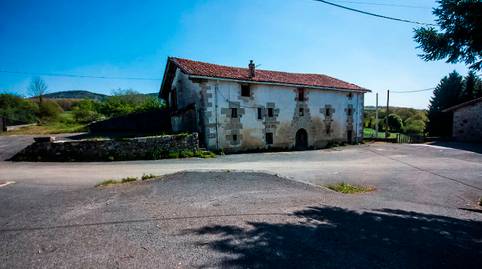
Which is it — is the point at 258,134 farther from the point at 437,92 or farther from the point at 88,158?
the point at 437,92

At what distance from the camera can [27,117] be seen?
32500 millimetres

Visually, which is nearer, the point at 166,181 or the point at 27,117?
the point at 166,181

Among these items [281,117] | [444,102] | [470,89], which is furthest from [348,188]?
[470,89]

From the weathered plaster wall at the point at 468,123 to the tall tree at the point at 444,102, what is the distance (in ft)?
22.3

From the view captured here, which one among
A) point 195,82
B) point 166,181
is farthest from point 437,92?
point 166,181

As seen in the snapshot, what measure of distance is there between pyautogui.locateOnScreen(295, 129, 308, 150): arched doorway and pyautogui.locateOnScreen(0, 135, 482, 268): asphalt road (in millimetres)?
13643

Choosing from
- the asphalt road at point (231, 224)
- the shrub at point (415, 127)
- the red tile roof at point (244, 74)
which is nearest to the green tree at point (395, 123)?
the shrub at point (415, 127)

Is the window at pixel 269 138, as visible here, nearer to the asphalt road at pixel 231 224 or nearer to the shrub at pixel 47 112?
the asphalt road at pixel 231 224

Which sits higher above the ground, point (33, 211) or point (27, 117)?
point (27, 117)

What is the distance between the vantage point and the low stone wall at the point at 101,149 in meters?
12.4

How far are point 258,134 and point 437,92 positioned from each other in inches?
1162

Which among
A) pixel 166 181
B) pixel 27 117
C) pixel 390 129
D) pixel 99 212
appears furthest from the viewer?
pixel 390 129

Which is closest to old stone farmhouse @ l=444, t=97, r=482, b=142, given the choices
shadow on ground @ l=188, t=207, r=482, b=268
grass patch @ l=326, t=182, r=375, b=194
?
grass patch @ l=326, t=182, r=375, b=194

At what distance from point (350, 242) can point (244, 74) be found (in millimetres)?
17242
